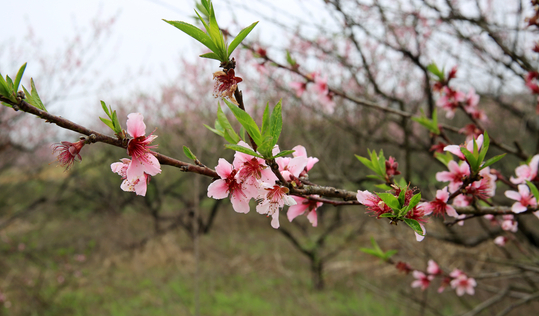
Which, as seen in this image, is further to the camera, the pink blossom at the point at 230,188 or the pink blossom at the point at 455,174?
the pink blossom at the point at 455,174

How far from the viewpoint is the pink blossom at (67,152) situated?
29.7 inches

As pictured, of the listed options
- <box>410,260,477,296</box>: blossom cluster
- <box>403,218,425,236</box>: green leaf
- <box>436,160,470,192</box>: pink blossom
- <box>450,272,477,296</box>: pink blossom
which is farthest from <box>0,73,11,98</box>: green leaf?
<box>450,272,477,296</box>: pink blossom

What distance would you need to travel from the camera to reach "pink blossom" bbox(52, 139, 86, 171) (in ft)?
2.48

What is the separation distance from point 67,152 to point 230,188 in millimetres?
428

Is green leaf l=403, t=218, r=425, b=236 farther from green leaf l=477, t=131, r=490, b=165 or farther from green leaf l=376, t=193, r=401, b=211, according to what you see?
green leaf l=477, t=131, r=490, b=165

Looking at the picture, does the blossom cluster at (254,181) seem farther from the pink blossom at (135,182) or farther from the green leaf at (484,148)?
the green leaf at (484,148)

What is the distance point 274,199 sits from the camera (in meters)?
0.81

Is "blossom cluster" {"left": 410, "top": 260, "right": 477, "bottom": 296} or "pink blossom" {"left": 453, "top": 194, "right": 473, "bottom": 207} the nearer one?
"pink blossom" {"left": 453, "top": 194, "right": 473, "bottom": 207}

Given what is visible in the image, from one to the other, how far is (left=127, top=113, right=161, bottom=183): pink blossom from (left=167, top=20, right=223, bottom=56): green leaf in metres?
0.26

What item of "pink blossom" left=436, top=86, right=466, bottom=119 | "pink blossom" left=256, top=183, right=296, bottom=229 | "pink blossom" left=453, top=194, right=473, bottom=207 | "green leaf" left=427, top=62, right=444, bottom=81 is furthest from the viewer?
"pink blossom" left=436, top=86, right=466, bottom=119

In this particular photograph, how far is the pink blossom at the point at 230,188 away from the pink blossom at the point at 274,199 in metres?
0.04

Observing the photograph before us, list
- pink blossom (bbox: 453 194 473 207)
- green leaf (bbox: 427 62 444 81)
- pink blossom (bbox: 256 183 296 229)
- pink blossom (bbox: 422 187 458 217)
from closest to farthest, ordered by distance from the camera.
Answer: pink blossom (bbox: 256 183 296 229) < pink blossom (bbox: 422 187 458 217) < pink blossom (bbox: 453 194 473 207) < green leaf (bbox: 427 62 444 81)

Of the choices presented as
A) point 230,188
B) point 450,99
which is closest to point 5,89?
point 230,188

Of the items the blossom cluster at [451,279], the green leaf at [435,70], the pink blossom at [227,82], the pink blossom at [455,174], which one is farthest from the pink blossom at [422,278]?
the pink blossom at [227,82]
